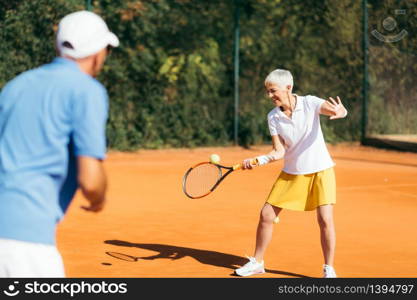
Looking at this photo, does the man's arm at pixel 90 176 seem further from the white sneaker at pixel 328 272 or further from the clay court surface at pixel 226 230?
the clay court surface at pixel 226 230

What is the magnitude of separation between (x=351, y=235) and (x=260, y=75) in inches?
406

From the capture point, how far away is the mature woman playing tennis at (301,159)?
6414mm

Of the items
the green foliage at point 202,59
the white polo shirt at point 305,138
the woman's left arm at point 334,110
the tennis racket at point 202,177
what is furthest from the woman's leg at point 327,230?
the green foliage at point 202,59

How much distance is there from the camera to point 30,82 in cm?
311

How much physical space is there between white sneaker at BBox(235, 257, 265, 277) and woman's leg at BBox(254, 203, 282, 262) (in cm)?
3

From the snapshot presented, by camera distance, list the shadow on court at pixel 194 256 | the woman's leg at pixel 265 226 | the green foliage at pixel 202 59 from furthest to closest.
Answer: the green foliage at pixel 202 59, the shadow on court at pixel 194 256, the woman's leg at pixel 265 226

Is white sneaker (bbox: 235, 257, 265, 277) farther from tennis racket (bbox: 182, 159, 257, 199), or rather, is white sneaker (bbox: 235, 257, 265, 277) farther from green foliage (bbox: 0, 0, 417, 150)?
green foliage (bbox: 0, 0, 417, 150)

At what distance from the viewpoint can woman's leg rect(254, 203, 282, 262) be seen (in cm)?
664

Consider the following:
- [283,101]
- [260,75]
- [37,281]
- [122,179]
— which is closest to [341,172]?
[122,179]

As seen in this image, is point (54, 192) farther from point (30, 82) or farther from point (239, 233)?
point (239, 233)

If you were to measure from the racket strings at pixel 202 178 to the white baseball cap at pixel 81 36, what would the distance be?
→ 11.8 feet

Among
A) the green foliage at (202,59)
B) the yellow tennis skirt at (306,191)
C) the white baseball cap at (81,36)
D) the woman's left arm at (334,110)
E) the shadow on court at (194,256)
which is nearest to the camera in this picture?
the white baseball cap at (81,36)

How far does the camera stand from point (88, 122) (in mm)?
2990

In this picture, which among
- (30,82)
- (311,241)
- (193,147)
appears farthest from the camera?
(193,147)
